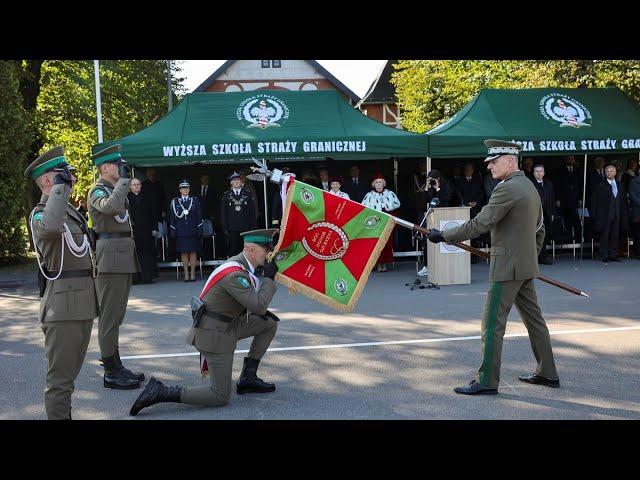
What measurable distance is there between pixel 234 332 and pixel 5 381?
2.44m

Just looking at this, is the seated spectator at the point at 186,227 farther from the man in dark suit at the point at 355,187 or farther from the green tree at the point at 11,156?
the green tree at the point at 11,156

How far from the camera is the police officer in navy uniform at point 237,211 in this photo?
13.6m

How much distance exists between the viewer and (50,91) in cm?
2452

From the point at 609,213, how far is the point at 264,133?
7189mm

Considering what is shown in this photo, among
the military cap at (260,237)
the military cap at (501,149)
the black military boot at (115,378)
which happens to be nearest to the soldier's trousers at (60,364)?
the black military boot at (115,378)

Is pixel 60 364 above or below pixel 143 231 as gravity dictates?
below

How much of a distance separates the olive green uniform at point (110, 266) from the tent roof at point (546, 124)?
8.70 meters

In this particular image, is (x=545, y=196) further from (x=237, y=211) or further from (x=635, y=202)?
(x=237, y=211)

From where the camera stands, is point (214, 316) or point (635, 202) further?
point (635, 202)

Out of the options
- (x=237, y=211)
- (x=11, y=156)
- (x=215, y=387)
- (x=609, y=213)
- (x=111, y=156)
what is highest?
(x=11, y=156)

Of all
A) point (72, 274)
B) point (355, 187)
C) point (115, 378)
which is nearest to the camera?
point (72, 274)

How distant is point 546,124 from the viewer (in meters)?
14.9

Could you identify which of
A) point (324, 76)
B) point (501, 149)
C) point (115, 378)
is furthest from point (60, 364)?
point (324, 76)

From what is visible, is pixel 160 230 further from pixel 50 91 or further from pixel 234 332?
pixel 50 91
